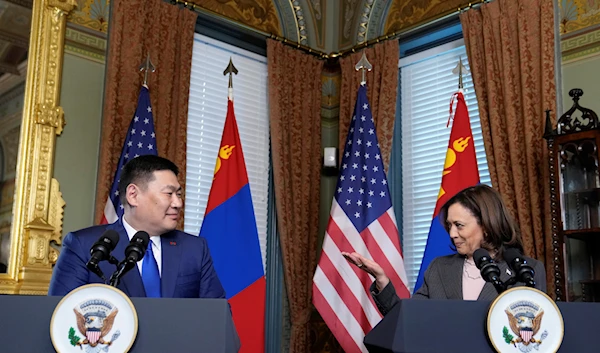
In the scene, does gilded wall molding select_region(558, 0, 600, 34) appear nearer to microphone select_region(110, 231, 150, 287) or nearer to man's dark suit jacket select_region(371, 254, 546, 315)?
man's dark suit jacket select_region(371, 254, 546, 315)

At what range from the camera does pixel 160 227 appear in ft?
9.82

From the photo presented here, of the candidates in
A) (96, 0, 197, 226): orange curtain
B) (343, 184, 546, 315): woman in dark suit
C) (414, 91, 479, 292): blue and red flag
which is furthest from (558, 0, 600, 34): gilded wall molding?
(96, 0, 197, 226): orange curtain

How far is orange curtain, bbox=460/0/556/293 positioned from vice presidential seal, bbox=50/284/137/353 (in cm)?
335

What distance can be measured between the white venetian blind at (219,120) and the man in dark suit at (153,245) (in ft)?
7.62

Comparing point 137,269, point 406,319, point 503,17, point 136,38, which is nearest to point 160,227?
point 137,269

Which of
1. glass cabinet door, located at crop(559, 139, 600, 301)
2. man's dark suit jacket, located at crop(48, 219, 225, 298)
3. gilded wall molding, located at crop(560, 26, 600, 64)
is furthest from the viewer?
gilded wall molding, located at crop(560, 26, 600, 64)

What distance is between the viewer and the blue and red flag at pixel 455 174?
4777 mm

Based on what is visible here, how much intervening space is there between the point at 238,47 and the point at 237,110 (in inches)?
21.9

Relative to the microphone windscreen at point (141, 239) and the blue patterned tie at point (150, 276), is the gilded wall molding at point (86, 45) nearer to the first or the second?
the blue patterned tie at point (150, 276)

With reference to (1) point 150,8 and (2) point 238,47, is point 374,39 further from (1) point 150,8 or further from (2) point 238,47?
(1) point 150,8

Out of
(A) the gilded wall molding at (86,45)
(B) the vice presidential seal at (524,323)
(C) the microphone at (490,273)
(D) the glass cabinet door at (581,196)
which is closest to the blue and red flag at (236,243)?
(A) the gilded wall molding at (86,45)

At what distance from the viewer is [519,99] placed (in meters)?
4.82

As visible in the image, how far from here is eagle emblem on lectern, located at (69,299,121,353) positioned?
183 cm

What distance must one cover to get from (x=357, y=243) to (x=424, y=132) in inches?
47.7
